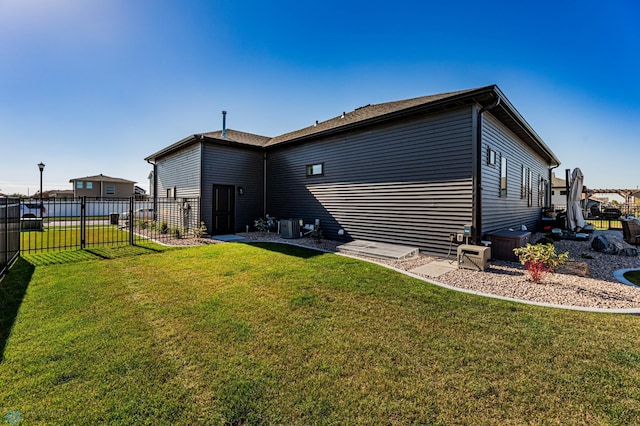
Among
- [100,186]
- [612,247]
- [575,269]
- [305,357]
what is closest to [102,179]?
[100,186]

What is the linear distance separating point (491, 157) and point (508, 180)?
2.12m

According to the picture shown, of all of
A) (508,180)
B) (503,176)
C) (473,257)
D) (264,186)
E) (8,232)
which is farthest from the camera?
(264,186)

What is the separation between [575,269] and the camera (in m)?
5.64

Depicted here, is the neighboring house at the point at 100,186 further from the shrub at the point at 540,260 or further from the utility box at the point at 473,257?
the shrub at the point at 540,260

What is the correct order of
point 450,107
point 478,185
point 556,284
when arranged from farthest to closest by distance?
point 450,107 → point 478,185 → point 556,284

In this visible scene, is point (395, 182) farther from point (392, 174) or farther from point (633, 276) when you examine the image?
point (633, 276)

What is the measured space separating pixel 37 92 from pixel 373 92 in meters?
14.0

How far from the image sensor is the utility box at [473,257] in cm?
581

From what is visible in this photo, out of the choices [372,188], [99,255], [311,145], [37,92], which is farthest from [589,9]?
[37,92]

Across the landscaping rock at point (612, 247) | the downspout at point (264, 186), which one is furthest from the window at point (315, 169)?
the landscaping rock at point (612, 247)

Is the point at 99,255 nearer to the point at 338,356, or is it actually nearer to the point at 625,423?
the point at 338,356

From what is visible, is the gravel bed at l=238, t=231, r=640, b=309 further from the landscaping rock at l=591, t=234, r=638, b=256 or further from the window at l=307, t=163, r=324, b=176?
the window at l=307, t=163, r=324, b=176

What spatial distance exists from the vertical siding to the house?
0.11 feet

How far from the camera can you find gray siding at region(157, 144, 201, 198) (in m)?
11.1
